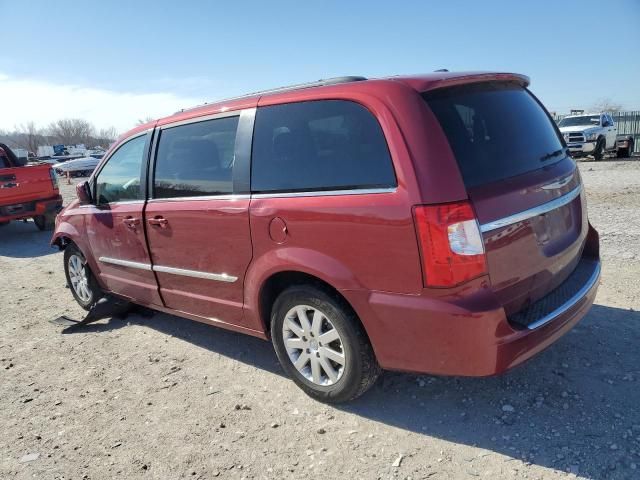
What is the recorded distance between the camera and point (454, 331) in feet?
7.75

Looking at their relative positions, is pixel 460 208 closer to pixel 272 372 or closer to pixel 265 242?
pixel 265 242

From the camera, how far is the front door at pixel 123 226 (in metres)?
4.13

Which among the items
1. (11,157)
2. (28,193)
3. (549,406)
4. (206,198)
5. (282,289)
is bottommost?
(549,406)

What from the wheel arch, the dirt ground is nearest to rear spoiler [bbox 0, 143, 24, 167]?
the dirt ground

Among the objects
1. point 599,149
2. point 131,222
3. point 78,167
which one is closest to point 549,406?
point 131,222

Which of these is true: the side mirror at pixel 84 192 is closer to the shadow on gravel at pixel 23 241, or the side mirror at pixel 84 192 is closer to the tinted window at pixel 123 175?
the tinted window at pixel 123 175

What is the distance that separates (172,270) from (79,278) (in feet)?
6.83

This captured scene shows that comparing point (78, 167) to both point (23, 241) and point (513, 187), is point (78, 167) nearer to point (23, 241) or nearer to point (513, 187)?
point (23, 241)

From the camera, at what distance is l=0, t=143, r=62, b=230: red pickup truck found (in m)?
9.86

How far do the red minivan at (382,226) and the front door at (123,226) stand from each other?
474 millimetres

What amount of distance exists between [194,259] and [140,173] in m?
1.05

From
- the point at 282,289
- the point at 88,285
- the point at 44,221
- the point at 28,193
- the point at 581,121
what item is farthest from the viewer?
the point at 581,121

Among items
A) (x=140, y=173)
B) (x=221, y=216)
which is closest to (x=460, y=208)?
(x=221, y=216)

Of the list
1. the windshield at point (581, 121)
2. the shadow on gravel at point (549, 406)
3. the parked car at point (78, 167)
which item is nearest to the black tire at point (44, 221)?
the shadow on gravel at point (549, 406)
